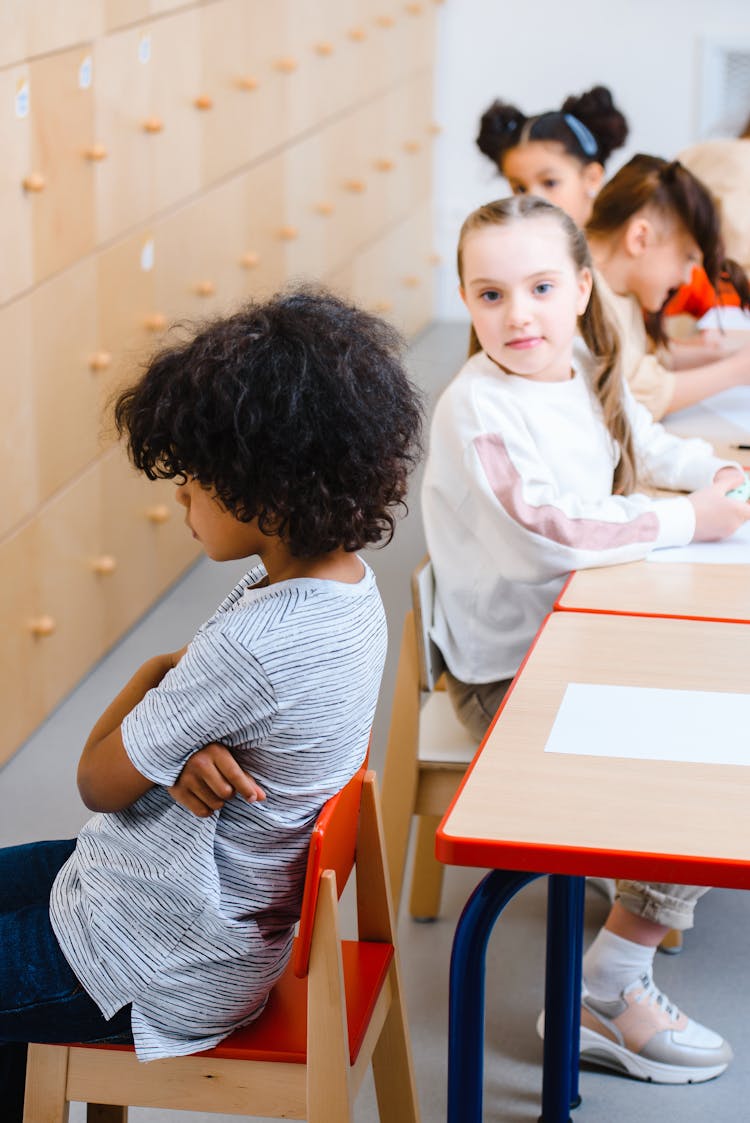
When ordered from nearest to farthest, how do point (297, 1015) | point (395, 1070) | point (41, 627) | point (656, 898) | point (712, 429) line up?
1. point (297, 1015)
2. point (395, 1070)
3. point (656, 898)
4. point (712, 429)
5. point (41, 627)

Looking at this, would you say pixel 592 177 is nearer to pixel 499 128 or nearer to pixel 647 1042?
pixel 499 128

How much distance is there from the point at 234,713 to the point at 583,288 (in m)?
0.97

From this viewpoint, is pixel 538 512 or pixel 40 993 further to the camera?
pixel 538 512

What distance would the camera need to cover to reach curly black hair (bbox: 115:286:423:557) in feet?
3.62

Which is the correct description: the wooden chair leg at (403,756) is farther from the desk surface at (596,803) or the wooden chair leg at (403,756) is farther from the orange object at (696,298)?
the orange object at (696,298)

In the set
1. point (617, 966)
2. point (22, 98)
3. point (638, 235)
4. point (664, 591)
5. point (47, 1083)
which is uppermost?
point (22, 98)

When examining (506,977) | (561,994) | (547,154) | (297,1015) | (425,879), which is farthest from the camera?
(547,154)

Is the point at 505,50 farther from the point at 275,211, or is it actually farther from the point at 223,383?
the point at 223,383

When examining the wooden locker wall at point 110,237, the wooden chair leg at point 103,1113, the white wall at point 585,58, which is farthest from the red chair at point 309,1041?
the white wall at point 585,58

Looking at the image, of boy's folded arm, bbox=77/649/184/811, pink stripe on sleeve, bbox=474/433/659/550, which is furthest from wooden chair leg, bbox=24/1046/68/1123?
pink stripe on sleeve, bbox=474/433/659/550

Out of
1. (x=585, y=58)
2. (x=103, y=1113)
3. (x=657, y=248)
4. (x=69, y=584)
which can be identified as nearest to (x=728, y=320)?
(x=657, y=248)

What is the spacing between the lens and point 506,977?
1.90m

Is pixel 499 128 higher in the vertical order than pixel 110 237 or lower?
higher

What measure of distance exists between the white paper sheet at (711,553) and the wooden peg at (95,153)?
1.50 meters
